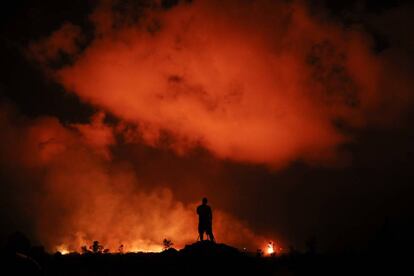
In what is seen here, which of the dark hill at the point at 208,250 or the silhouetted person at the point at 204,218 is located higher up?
the silhouetted person at the point at 204,218

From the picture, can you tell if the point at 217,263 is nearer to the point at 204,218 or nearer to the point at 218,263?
the point at 218,263

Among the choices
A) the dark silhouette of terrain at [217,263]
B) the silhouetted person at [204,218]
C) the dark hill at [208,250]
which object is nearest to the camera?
the dark silhouette of terrain at [217,263]

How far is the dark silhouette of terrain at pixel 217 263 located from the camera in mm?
23188

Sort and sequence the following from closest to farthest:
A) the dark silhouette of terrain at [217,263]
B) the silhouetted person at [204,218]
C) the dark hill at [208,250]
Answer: the dark silhouette of terrain at [217,263] < the dark hill at [208,250] < the silhouetted person at [204,218]

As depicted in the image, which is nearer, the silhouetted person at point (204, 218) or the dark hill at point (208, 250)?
the dark hill at point (208, 250)

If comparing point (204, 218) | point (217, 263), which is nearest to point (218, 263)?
point (217, 263)

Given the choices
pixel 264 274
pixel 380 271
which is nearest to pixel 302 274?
pixel 264 274

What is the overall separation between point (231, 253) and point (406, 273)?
9.25 meters

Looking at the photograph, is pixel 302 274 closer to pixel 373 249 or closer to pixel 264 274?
pixel 264 274

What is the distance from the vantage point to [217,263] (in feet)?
75.7

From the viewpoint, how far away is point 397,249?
87.6 ft

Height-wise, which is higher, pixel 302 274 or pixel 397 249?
pixel 397 249

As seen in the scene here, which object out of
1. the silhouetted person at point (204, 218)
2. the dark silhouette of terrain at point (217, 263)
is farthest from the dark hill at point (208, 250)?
the silhouetted person at point (204, 218)

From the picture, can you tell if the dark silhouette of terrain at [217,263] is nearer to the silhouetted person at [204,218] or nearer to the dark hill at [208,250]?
the dark hill at [208,250]
